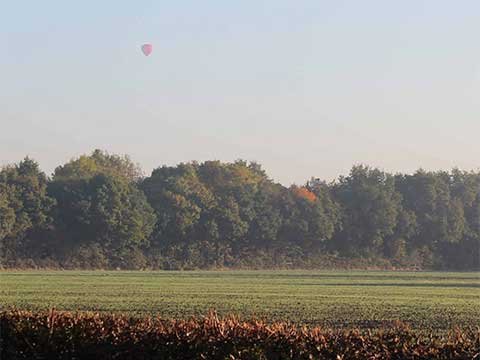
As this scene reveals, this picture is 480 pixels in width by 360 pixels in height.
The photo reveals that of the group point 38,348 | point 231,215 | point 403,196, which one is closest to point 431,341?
point 38,348

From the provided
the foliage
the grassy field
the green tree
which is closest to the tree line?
the green tree

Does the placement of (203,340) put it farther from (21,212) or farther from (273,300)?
(21,212)

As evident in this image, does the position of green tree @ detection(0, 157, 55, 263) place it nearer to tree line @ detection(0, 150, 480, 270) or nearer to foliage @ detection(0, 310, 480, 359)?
tree line @ detection(0, 150, 480, 270)

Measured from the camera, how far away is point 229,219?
111 m

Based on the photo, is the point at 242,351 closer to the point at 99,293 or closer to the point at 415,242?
the point at 99,293

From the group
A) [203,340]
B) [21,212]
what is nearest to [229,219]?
[21,212]

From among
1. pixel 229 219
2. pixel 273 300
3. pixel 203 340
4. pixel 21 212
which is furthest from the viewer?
pixel 229 219

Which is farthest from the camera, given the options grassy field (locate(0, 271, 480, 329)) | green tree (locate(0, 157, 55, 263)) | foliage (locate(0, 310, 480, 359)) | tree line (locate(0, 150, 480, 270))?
tree line (locate(0, 150, 480, 270))

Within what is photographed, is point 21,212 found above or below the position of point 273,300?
above

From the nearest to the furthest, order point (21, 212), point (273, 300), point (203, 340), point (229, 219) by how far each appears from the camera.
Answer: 1. point (203, 340)
2. point (273, 300)
3. point (21, 212)
4. point (229, 219)

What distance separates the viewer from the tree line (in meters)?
101

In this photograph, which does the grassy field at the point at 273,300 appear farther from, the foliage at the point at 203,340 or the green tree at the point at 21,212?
the green tree at the point at 21,212

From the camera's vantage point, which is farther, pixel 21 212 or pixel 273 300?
pixel 21 212

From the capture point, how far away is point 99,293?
54.8m
